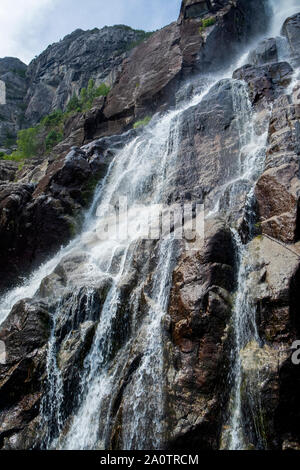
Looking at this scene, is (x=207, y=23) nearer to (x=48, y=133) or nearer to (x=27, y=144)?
(x=48, y=133)

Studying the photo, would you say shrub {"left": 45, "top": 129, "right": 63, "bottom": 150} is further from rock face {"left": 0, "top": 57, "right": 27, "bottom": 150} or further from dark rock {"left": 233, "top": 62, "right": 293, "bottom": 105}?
dark rock {"left": 233, "top": 62, "right": 293, "bottom": 105}

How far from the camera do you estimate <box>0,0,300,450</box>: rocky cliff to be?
25.3 feet

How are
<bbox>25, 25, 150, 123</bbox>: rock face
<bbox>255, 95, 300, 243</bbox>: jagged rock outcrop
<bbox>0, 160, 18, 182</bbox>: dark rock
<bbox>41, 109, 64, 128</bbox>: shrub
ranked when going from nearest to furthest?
<bbox>255, 95, 300, 243</bbox>: jagged rock outcrop
<bbox>0, 160, 18, 182</bbox>: dark rock
<bbox>41, 109, 64, 128</bbox>: shrub
<bbox>25, 25, 150, 123</bbox>: rock face

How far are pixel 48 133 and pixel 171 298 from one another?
4116cm

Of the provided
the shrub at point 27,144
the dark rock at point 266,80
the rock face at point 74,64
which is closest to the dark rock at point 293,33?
the dark rock at point 266,80

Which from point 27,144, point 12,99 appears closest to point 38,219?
point 27,144

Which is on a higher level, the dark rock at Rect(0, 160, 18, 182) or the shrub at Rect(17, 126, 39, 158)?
the shrub at Rect(17, 126, 39, 158)

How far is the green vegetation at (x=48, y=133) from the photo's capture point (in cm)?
4128

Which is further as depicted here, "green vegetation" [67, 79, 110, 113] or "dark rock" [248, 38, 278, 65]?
"green vegetation" [67, 79, 110, 113]

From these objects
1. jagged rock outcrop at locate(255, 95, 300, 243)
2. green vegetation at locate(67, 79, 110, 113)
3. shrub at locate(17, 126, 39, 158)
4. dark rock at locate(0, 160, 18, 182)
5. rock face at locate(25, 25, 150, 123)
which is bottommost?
jagged rock outcrop at locate(255, 95, 300, 243)

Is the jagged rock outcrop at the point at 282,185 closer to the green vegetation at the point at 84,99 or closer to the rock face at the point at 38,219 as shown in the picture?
the rock face at the point at 38,219

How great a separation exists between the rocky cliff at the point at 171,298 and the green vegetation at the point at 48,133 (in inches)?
929

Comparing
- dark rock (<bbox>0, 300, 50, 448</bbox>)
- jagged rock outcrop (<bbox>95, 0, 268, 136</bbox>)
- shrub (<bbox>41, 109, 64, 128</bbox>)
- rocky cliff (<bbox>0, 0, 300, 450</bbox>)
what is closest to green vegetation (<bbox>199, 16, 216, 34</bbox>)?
jagged rock outcrop (<bbox>95, 0, 268, 136</bbox>)

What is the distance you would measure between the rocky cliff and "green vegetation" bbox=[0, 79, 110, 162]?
23.6 metres
